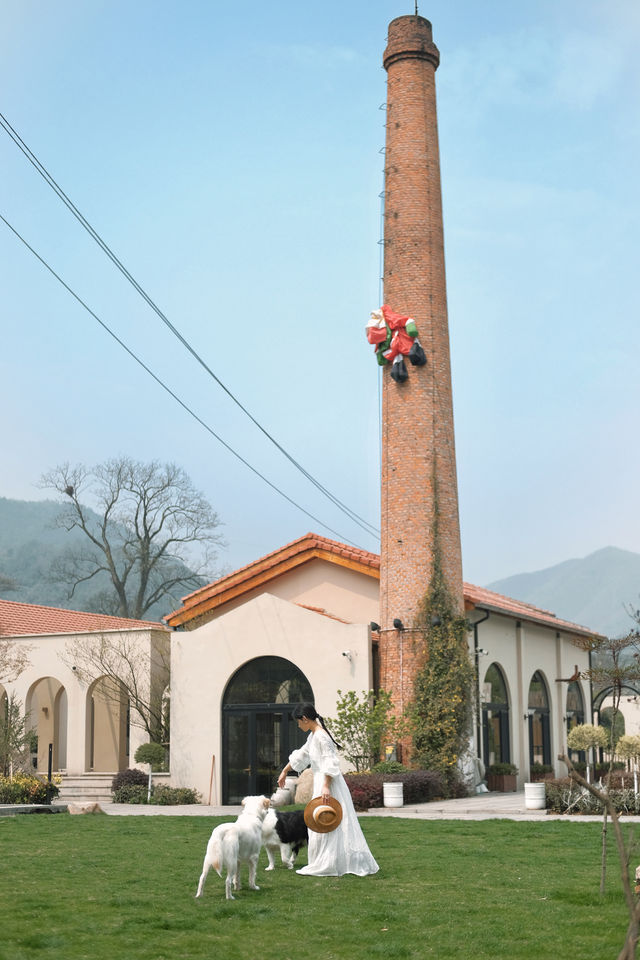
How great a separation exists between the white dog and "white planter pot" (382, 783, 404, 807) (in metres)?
12.2

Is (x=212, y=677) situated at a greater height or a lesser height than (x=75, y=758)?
greater

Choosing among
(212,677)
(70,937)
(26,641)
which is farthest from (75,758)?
(70,937)

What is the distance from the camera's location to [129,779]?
27.5 metres

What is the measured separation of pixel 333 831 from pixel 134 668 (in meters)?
19.0

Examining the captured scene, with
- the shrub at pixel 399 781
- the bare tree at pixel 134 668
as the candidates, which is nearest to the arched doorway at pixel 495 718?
the shrub at pixel 399 781

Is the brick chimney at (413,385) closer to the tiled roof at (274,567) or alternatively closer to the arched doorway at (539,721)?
the tiled roof at (274,567)

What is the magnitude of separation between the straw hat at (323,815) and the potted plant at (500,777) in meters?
18.2

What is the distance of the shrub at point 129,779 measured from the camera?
27422 millimetres

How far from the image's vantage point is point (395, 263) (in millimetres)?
28078

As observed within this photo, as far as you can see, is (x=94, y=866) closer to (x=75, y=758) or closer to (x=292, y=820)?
(x=292, y=820)

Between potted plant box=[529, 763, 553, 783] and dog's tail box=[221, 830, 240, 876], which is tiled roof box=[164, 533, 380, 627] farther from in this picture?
dog's tail box=[221, 830, 240, 876]

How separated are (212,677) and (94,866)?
47.0ft

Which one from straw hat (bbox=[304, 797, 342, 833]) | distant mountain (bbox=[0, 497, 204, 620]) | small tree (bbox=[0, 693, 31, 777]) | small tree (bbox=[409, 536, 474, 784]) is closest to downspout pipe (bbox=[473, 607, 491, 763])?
small tree (bbox=[409, 536, 474, 784])

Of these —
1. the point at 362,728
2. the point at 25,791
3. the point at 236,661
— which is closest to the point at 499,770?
the point at 362,728
